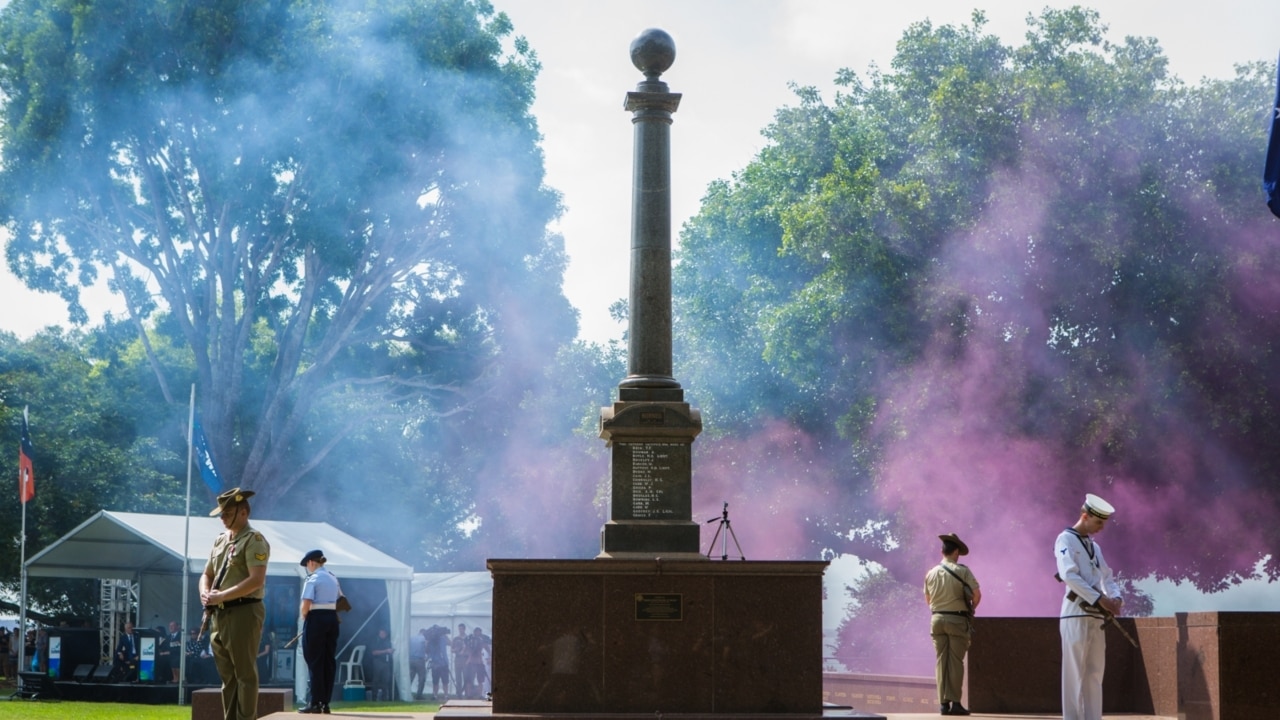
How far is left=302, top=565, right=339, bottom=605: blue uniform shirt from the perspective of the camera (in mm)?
15812

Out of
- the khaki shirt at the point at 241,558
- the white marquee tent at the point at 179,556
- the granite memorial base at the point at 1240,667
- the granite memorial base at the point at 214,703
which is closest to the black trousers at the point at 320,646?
the granite memorial base at the point at 214,703

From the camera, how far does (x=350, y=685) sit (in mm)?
28422

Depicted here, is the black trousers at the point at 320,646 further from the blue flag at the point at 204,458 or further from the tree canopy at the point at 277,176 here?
the tree canopy at the point at 277,176

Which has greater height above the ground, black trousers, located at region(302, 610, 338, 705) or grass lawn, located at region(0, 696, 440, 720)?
black trousers, located at region(302, 610, 338, 705)

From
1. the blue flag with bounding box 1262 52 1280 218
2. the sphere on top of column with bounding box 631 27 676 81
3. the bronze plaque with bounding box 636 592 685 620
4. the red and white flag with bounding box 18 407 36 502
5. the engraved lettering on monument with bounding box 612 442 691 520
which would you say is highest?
the sphere on top of column with bounding box 631 27 676 81

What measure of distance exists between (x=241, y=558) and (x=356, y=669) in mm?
17890

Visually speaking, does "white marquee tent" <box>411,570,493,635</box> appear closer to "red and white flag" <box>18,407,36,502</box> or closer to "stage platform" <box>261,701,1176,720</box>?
"red and white flag" <box>18,407,36,502</box>

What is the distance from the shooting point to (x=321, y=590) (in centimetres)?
1584

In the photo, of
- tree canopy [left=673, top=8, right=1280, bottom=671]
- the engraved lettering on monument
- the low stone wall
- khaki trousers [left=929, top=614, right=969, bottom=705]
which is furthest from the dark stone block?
tree canopy [left=673, top=8, right=1280, bottom=671]

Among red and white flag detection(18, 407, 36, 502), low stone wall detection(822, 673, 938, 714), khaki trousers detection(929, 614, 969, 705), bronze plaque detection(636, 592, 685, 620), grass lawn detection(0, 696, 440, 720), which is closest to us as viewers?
bronze plaque detection(636, 592, 685, 620)

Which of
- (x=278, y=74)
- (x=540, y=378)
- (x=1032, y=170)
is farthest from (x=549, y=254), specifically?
(x=1032, y=170)

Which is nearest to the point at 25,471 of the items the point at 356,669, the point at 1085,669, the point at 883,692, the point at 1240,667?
the point at 356,669

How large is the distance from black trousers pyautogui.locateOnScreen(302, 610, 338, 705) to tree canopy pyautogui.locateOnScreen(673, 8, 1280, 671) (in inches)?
632

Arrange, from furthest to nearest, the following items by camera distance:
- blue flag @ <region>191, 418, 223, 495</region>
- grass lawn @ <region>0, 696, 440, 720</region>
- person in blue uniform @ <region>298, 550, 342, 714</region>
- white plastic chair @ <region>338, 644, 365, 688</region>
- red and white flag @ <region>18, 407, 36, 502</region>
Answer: red and white flag @ <region>18, 407, 36, 502</region>
blue flag @ <region>191, 418, 223, 495</region>
white plastic chair @ <region>338, 644, 365, 688</region>
grass lawn @ <region>0, 696, 440, 720</region>
person in blue uniform @ <region>298, 550, 342, 714</region>
